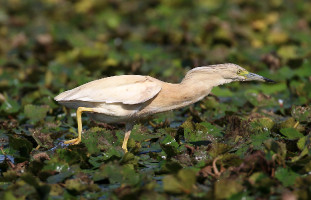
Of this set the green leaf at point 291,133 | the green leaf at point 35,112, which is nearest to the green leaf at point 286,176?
the green leaf at point 291,133

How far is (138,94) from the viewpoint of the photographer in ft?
19.2

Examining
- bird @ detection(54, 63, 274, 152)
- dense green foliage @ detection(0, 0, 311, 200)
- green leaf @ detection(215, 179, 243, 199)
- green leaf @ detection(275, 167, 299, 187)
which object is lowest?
dense green foliage @ detection(0, 0, 311, 200)

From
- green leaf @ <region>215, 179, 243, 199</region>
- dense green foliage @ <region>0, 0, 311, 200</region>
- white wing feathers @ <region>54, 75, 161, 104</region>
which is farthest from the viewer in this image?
white wing feathers @ <region>54, 75, 161, 104</region>

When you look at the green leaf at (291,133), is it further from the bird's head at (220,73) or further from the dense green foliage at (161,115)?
the bird's head at (220,73)

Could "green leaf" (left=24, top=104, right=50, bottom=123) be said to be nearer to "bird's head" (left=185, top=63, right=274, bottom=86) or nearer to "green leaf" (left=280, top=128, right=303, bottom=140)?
"bird's head" (left=185, top=63, right=274, bottom=86)

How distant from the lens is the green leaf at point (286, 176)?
4.75 m


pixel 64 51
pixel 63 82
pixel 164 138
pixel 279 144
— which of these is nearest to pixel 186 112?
pixel 164 138

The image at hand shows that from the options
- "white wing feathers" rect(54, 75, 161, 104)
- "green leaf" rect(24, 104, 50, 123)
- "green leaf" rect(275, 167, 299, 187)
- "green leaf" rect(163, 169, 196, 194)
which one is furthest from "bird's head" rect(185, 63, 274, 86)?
"green leaf" rect(24, 104, 50, 123)

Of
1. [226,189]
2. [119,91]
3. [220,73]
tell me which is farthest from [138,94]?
[226,189]

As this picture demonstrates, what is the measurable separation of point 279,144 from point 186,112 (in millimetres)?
3017

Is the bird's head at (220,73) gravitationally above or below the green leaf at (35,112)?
above

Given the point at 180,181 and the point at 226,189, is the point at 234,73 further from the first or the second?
the point at 226,189

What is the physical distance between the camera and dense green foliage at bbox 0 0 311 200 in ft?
16.0

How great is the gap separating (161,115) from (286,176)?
2926 millimetres
